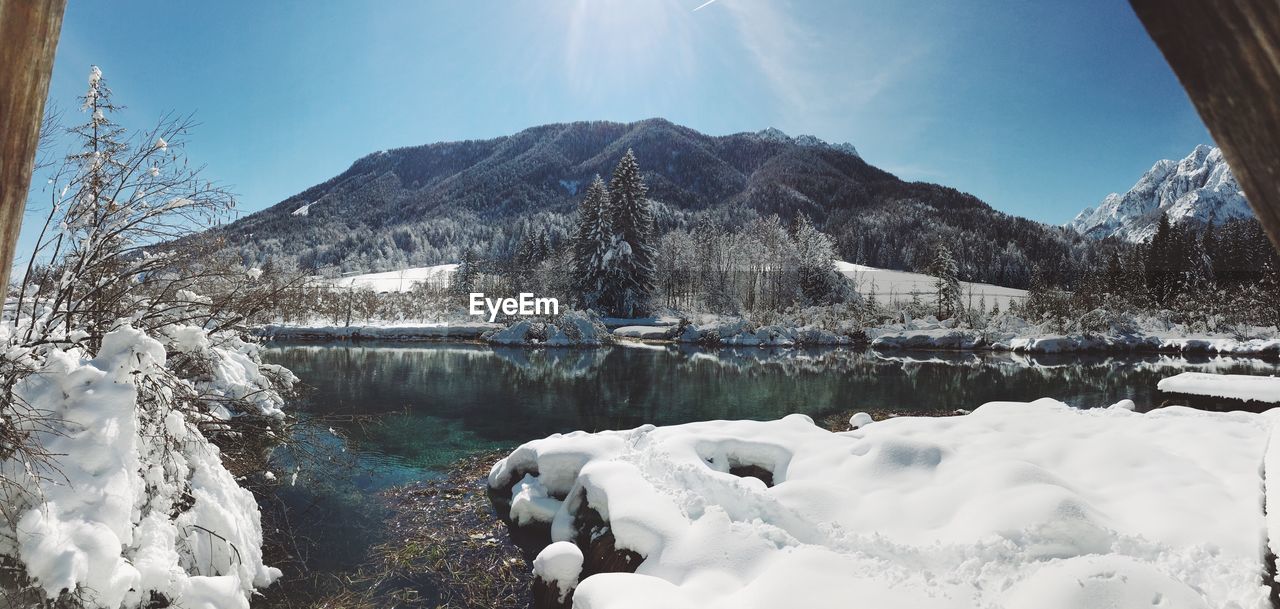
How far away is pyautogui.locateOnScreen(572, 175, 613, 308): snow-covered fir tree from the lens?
151ft

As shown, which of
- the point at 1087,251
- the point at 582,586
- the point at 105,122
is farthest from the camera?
the point at 1087,251

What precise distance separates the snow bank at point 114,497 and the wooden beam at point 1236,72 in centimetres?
459

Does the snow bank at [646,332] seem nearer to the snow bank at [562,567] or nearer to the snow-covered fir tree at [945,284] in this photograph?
the snow-covered fir tree at [945,284]

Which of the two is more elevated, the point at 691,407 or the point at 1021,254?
the point at 1021,254

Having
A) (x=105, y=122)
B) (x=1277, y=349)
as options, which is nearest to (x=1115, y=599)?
(x=105, y=122)

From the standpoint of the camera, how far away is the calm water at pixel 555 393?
8.98 m

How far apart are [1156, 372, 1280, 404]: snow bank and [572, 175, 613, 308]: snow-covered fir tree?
3589 cm

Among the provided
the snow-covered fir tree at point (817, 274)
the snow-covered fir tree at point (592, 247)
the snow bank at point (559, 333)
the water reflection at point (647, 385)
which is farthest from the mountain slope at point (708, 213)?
the water reflection at point (647, 385)

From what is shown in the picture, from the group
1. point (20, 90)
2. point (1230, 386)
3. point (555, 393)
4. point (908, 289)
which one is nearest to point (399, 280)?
point (908, 289)

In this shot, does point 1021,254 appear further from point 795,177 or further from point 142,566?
point 142,566

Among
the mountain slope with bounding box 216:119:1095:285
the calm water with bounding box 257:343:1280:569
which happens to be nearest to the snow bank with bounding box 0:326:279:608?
the calm water with bounding box 257:343:1280:569

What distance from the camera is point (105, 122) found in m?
5.17

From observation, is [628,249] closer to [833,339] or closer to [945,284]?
[833,339]

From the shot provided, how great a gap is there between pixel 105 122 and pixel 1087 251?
13126 cm
